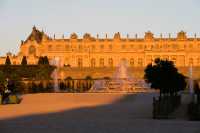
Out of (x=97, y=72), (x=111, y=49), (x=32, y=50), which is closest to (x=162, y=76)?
(x=97, y=72)

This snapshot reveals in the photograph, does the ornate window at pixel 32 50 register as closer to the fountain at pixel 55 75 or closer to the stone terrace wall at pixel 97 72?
the fountain at pixel 55 75

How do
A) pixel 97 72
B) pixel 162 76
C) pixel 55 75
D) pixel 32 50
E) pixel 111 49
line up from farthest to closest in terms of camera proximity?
pixel 32 50 → pixel 111 49 → pixel 97 72 → pixel 55 75 → pixel 162 76

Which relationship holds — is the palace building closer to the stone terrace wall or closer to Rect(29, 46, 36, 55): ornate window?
Rect(29, 46, 36, 55): ornate window

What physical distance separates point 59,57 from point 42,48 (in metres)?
2.65

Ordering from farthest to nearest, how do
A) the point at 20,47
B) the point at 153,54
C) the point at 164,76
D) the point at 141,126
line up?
1. the point at 20,47
2. the point at 153,54
3. the point at 164,76
4. the point at 141,126

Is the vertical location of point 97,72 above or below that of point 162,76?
above

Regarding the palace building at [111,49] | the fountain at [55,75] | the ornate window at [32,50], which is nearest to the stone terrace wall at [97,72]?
the fountain at [55,75]

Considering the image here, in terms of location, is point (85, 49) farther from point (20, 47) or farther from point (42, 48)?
point (20, 47)

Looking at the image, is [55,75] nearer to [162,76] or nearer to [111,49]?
[162,76]

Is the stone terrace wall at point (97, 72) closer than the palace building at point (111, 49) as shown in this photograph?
Yes

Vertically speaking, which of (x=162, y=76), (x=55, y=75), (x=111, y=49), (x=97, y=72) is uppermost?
(x=111, y=49)

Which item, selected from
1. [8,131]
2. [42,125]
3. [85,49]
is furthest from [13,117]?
[85,49]

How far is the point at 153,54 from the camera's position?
77375mm

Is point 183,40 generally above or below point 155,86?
above
